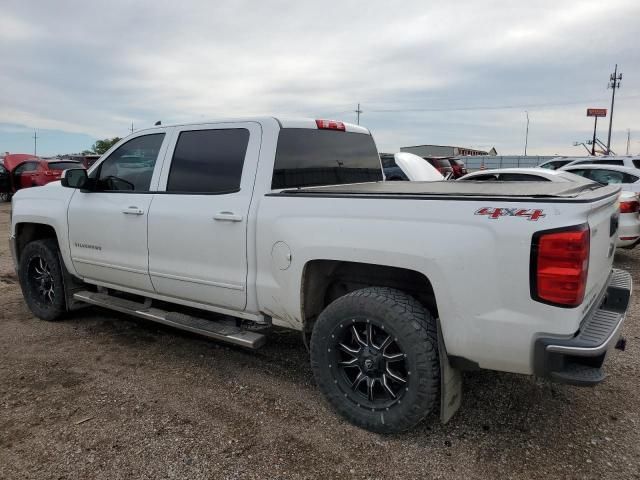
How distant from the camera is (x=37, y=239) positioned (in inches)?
214

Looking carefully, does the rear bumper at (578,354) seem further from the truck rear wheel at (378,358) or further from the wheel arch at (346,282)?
the wheel arch at (346,282)

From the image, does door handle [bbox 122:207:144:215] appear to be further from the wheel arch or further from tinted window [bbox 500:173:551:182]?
tinted window [bbox 500:173:551:182]

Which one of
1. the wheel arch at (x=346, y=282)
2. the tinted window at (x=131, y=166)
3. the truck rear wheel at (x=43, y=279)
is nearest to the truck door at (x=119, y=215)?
the tinted window at (x=131, y=166)

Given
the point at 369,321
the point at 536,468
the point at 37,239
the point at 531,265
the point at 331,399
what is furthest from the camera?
the point at 37,239

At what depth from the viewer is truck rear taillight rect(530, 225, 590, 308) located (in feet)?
7.66

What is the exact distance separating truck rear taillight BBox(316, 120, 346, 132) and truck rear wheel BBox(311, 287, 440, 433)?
1607 millimetres

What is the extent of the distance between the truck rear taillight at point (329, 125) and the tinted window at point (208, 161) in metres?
0.67

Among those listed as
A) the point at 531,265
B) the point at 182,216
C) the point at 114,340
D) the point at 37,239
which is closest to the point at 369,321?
the point at 531,265

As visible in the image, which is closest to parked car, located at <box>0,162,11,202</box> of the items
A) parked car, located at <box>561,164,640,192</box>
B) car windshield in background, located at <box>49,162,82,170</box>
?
car windshield in background, located at <box>49,162,82,170</box>

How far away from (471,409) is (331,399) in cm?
96

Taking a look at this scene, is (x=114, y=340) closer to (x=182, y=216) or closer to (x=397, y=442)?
(x=182, y=216)

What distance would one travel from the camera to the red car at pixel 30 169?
687 inches

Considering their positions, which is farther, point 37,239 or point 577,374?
point 37,239

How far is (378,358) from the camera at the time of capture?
2.97 meters
